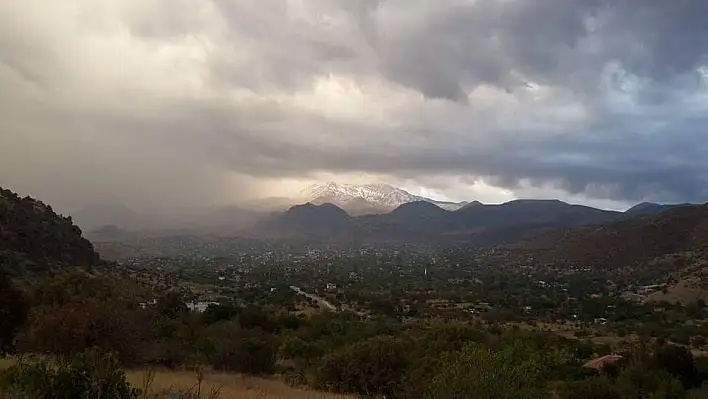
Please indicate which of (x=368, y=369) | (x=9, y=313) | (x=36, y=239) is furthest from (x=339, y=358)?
(x=36, y=239)

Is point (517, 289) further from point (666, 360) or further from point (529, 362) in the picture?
point (529, 362)

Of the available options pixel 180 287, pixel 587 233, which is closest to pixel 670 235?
pixel 587 233

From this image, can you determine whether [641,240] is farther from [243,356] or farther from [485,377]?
[485,377]

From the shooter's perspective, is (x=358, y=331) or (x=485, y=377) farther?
(x=358, y=331)

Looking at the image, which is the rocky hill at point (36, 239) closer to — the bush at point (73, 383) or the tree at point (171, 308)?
the tree at point (171, 308)

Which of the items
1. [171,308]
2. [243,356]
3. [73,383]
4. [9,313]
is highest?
[73,383]

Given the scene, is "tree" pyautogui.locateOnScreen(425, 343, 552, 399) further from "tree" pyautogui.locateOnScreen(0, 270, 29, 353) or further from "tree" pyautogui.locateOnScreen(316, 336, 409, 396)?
"tree" pyautogui.locateOnScreen(0, 270, 29, 353)

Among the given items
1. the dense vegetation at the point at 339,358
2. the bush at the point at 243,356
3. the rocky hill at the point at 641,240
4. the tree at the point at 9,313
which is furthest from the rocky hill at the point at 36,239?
the rocky hill at the point at 641,240
